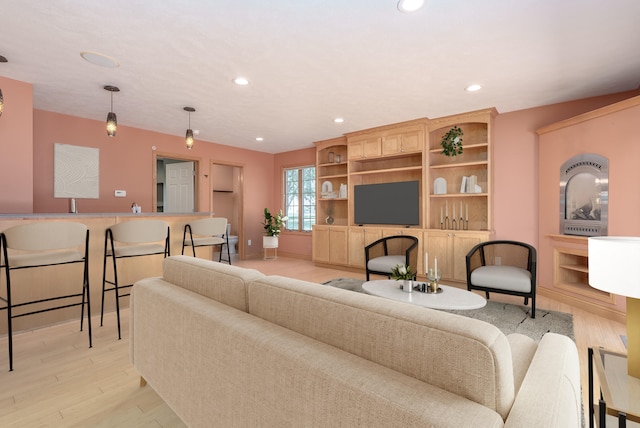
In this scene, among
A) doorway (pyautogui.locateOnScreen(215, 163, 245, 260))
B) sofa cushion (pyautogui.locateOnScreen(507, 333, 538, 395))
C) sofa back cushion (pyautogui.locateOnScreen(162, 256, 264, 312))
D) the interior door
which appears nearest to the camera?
sofa cushion (pyautogui.locateOnScreen(507, 333, 538, 395))

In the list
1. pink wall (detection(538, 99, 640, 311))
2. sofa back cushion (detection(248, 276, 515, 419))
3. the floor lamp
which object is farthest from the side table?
pink wall (detection(538, 99, 640, 311))

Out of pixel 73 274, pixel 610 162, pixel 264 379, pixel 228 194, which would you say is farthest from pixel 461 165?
pixel 228 194

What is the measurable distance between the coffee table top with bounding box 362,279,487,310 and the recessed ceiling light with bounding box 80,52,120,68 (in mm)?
3160

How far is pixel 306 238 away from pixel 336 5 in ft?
16.9

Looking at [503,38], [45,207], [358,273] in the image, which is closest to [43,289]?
[45,207]

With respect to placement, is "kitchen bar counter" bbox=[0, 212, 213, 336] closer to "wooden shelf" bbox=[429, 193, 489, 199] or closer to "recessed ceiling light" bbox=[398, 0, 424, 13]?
"recessed ceiling light" bbox=[398, 0, 424, 13]

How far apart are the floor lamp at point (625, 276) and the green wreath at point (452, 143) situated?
3.54 meters

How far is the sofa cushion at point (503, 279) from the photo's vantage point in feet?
10.1


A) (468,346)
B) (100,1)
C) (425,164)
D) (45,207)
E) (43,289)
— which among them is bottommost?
(43,289)

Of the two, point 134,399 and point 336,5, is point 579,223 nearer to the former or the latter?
point 336,5

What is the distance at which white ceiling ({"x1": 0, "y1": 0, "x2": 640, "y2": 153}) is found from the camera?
2127 millimetres

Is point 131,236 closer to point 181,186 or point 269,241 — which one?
point 181,186

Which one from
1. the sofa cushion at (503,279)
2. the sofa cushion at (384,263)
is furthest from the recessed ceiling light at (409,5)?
the sofa cushion at (384,263)

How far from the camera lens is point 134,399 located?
1791mm
